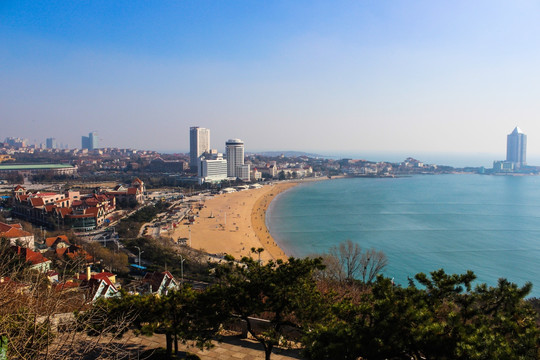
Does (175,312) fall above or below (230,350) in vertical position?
above

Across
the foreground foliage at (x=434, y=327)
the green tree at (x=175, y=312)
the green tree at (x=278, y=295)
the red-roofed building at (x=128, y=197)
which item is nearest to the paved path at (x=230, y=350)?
the green tree at (x=175, y=312)

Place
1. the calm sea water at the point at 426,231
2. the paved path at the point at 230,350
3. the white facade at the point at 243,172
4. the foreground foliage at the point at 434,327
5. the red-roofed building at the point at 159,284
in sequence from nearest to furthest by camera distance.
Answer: the foreground foliage at the point at 434,327 < the paved path at the point at 230,350 < the red-roofed building at the point at 159,284 < the calm sea water at the point at 426,231 < the white facade at the point at 243,172

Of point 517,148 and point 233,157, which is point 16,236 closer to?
point 233,157

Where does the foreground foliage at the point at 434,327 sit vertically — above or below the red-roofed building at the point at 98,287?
above

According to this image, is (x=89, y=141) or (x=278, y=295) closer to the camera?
(x=278, y=295)

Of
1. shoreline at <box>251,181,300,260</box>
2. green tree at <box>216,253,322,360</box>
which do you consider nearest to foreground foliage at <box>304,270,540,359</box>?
green tree at <box>216,253,322,360</box>

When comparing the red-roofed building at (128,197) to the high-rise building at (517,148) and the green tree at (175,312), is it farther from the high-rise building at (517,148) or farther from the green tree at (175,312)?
the high-rise building at (517,148)

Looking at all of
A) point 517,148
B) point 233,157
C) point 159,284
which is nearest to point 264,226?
point 159,284
